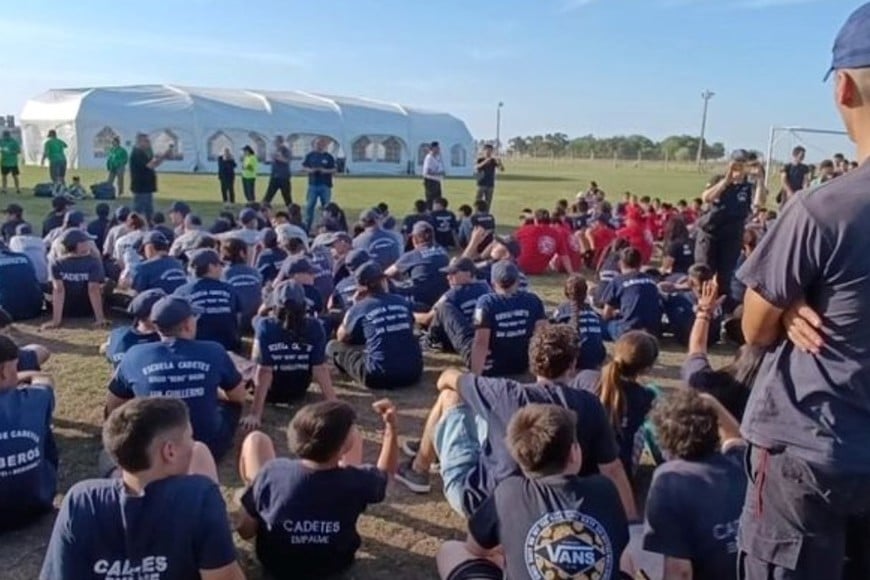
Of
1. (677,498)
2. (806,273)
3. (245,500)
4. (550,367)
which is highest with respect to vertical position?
(806,273)

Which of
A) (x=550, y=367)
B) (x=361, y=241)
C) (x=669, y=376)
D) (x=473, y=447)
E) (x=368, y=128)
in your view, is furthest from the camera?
(x=368, y=128)

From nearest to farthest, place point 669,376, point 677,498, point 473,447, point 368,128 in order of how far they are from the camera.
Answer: point 677,498 → point 473,447 → point 669,376 → point 368,128

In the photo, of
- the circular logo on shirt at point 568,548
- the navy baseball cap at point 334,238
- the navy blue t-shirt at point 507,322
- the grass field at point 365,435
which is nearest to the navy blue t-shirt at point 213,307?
the grass field at point 365,435

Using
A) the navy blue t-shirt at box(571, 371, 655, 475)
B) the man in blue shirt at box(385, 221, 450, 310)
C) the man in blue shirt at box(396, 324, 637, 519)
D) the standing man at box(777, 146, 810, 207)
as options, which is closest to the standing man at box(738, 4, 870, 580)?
the man in blue shirt at box(396, 324, 637, 519)

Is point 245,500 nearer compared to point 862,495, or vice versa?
point 862,495

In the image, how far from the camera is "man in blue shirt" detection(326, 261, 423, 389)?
21.7 feet

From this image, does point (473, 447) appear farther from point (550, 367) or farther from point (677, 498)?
point (677, 498)

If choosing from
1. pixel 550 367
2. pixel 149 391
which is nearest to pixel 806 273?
pixel 550 367

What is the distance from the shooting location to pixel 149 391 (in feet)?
15.0

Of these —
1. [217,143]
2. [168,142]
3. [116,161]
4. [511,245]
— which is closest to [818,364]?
[511,245]

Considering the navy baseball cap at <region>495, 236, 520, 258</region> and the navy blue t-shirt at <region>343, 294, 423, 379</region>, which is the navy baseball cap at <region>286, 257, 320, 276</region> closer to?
the navy blue t-shirt at <region>343, 294, 423, 379</region>

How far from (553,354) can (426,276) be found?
5099 millimetres

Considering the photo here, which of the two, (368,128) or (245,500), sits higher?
(368,128)

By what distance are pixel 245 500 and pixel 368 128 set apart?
40.0m
